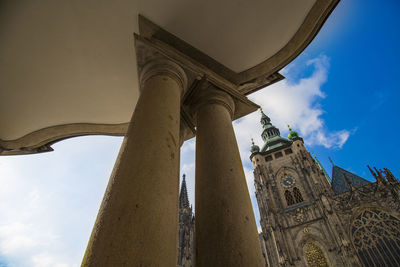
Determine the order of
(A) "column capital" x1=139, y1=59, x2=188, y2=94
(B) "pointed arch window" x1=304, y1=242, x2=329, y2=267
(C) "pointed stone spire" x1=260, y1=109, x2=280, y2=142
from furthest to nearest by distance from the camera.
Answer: (C) "pointed stone spire" x1=260, y1=109, x2=280, y2=142 → (B) "pointed arch window" x1=304, y1=242, x2=329, y2=267 → (A) "column capital" x1=139, y1=59, x2=188, y2=94

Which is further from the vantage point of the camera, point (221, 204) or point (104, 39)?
point (104, 39)

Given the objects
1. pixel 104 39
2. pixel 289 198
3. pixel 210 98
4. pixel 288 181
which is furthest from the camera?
pixel 288 181

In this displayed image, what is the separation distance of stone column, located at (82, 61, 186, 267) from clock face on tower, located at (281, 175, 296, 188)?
94.9 feet

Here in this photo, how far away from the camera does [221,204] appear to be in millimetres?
1784

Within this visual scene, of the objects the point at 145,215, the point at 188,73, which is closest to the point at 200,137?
the point at 188,73

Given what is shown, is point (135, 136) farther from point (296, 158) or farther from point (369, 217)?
point (296, 158)

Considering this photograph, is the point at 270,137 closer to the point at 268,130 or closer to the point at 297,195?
the point at 268,130

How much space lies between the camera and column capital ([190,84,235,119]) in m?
2.75

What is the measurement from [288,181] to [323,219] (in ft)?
20.6

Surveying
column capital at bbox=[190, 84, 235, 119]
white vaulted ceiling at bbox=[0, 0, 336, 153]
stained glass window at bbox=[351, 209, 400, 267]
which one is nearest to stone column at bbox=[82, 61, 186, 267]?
column capital at bbox=[190, 84, 235, 119]

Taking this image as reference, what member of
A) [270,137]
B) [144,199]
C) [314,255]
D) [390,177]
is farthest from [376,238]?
[144,199]

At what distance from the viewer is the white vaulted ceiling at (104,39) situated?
2.78m

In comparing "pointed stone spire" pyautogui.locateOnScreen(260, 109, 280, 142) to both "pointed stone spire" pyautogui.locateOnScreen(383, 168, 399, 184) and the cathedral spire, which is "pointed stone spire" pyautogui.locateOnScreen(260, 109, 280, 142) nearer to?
the cathedral spire

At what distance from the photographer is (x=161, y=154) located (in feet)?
5.34
